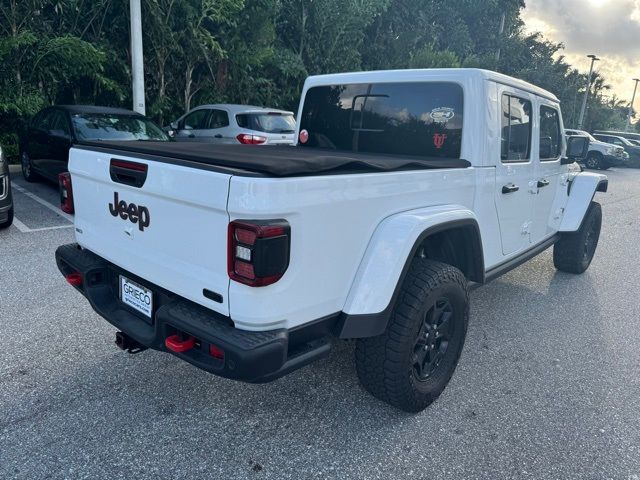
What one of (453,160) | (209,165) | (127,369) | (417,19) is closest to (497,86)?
(453,160)

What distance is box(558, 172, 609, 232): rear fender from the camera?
492 cm

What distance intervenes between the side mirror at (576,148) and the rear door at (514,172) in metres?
0.97

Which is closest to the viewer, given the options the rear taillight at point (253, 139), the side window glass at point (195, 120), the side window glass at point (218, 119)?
the rear taillight at point (253, 139)

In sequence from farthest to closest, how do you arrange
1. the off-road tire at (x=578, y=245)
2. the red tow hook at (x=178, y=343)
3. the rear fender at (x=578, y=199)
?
1. the off-road tire at (x=578, y=245)
2. the rear fender at (x=578, y=199)
3. the red tow hook at (x=178, y=343)

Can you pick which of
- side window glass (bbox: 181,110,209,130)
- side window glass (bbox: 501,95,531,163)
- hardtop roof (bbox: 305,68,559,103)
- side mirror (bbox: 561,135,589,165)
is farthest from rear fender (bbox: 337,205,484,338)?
side window glass (bbox: 181,110,209,130)

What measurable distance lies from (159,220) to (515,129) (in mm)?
2665

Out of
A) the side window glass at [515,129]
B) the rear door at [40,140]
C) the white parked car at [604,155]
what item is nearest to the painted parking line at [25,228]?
the rear door at [40,140]

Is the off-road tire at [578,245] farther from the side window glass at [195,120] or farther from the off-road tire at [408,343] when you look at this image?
the side window glass at [195,120]

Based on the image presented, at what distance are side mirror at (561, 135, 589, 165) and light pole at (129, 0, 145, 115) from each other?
29.5 feet

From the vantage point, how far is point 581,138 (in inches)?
176

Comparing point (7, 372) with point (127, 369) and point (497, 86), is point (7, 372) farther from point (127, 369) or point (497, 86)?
point (497, 86)

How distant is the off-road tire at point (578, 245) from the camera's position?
17.2 feet

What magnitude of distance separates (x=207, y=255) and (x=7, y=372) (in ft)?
6.07

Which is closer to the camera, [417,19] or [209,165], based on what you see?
[209,165]
